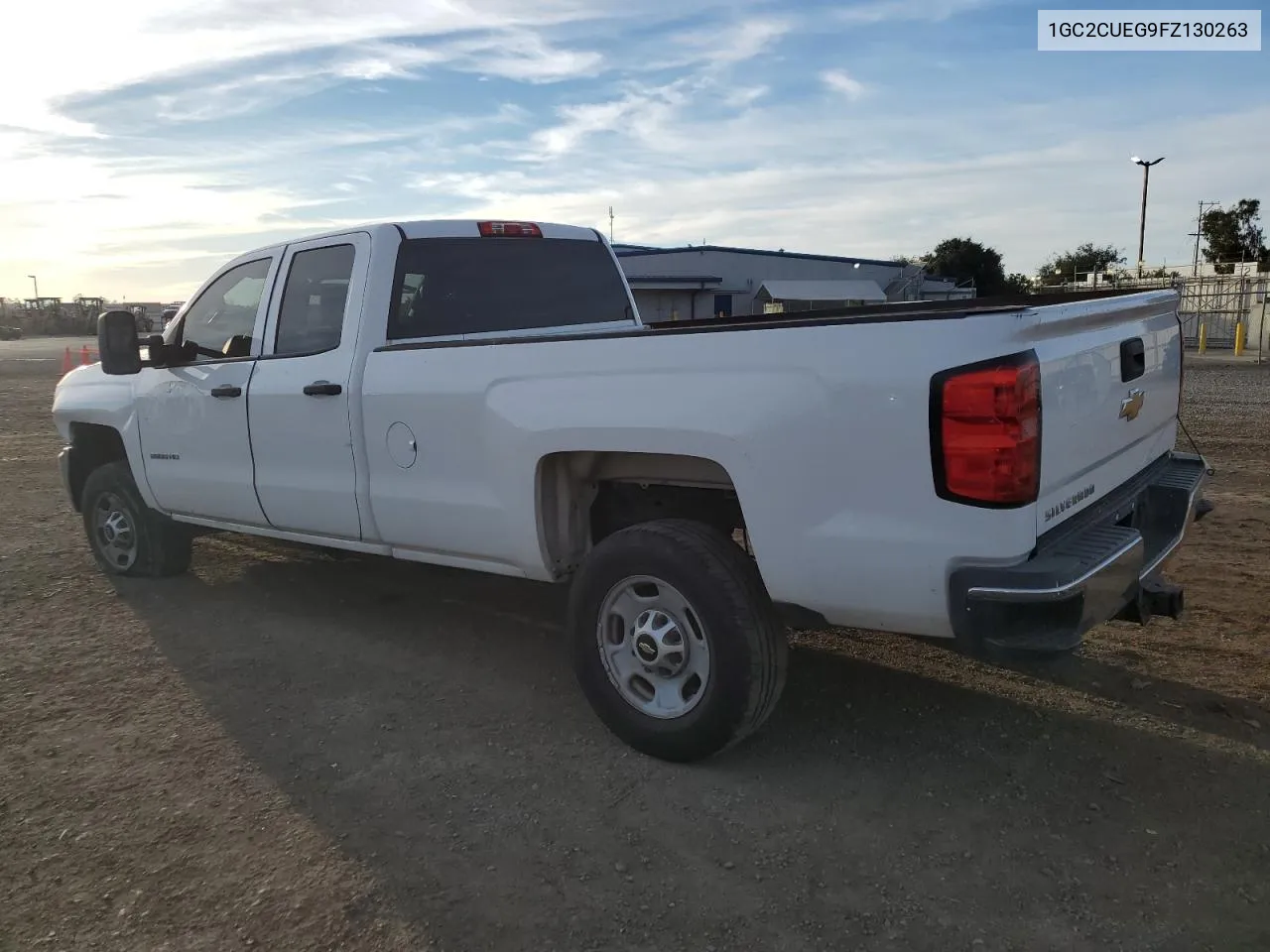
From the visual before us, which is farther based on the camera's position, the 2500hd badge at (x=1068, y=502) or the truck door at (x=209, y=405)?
the truck door at (x=209, y=405)

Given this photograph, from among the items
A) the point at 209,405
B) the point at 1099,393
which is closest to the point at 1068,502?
the point at 1099,393

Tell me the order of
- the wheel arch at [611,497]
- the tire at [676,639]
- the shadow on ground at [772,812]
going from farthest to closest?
the wheel arch at [611,497] < the tire at [676,639] < the shadow on ground at [772,812]

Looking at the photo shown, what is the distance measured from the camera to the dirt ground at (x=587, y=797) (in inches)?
111

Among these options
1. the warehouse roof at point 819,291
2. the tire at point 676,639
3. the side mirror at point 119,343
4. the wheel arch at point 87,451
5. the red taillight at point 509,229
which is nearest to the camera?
the tire at point 676,639

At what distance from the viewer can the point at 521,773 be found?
368 cm

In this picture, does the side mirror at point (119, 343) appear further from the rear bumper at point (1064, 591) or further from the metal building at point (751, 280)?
the metal building at point (751, 280)

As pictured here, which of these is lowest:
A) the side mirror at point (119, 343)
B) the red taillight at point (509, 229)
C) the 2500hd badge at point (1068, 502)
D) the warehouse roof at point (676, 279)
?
the 2500hd badge at point (1068, 502)

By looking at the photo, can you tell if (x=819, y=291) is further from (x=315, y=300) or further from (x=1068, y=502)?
(x=1068, y=502)

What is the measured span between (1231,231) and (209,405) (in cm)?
7529

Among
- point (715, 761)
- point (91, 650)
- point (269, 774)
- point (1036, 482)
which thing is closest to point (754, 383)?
point (1036, 482)

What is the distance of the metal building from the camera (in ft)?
169

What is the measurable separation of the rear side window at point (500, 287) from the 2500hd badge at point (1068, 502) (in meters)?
2.89

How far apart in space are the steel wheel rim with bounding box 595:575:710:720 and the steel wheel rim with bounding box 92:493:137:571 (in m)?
3.93

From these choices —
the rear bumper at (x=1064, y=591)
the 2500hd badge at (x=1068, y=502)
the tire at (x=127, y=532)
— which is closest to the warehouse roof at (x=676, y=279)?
the tire at (x=127, y=532)
